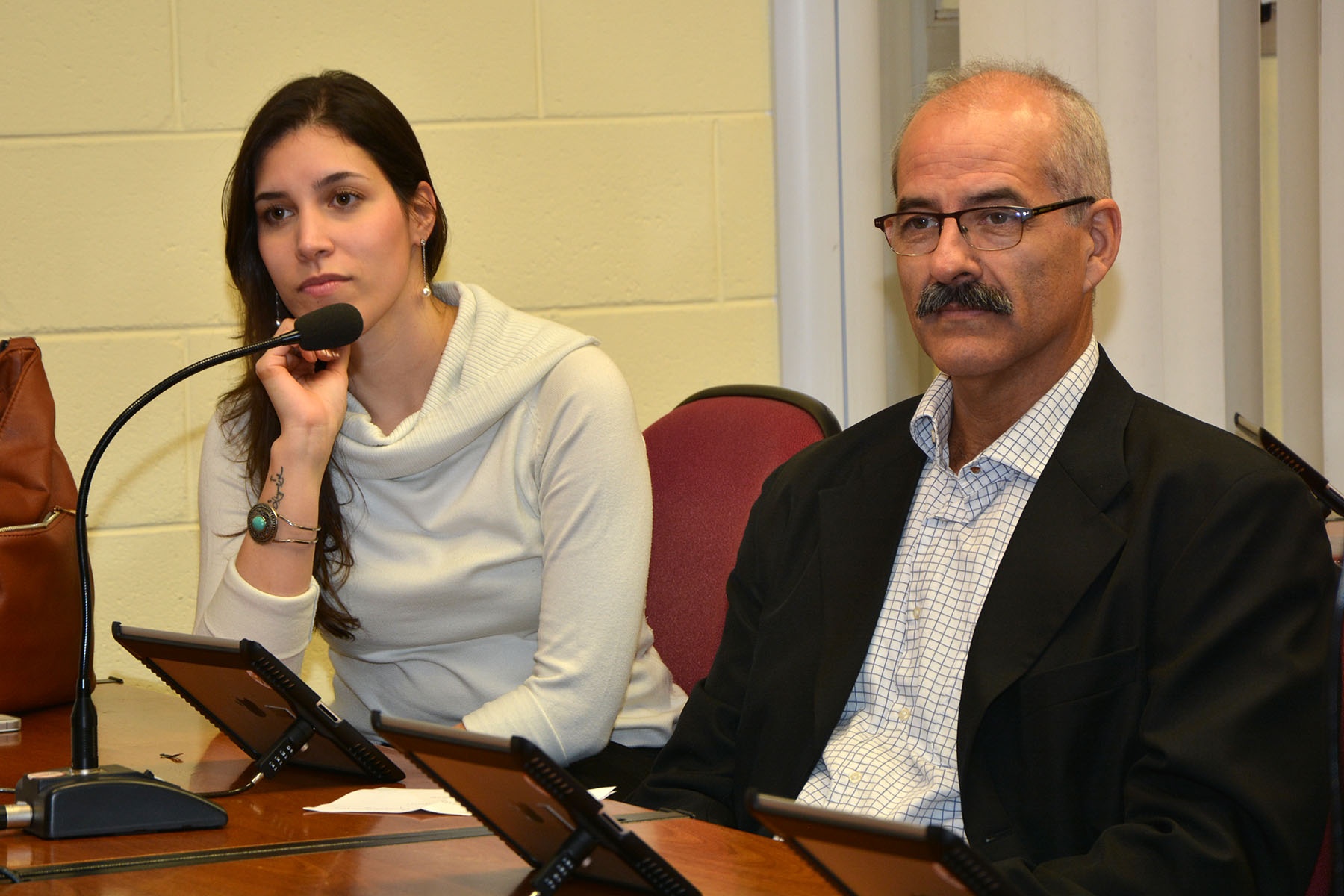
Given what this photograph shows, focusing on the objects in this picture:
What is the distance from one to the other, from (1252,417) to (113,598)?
185 centimetres

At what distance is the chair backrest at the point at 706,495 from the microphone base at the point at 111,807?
0.84 metres

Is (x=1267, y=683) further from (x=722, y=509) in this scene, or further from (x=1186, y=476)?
(x=722, y=509)

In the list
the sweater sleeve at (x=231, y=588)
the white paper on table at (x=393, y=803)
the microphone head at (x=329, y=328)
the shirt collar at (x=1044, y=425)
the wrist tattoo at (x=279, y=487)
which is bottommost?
the white paper on table at (x=393, y=803)

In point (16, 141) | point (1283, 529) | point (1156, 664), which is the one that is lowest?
point (1156, 664)

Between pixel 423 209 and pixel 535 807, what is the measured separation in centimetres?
121

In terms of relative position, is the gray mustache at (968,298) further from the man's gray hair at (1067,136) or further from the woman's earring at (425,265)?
the woman's earring at (425,265)

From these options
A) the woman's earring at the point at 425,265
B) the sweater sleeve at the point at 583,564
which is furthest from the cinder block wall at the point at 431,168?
the sweater sleeve at the point at 583,564

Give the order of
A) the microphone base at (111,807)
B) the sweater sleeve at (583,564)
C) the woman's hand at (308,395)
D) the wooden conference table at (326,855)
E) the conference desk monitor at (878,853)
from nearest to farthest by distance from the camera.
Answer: the conference desk monitor at (878,853)
the wooden conference table at (326,855)
the microphone base at (111,807)
the sweater sleeve at (583,564)
the woman's hand at (308,395)

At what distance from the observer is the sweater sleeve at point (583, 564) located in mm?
1688

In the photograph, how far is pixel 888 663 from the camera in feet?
Result: 4.69

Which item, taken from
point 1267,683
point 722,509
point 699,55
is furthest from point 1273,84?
point 1267,683

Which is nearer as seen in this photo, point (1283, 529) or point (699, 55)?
point (1283, 529)

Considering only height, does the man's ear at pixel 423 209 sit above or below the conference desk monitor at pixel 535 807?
above

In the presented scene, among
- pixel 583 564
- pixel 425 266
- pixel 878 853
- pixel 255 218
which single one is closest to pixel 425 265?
pixel 425 266
